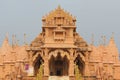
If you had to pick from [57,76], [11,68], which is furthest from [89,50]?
[11,68]

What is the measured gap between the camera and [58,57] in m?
56.2

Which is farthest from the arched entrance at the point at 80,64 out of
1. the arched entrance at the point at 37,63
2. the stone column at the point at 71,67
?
the arched entrance at the point at 37,63

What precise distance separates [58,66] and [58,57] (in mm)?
2724

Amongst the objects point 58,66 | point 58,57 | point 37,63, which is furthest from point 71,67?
point 37,63

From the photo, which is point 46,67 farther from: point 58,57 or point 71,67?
point 71,67

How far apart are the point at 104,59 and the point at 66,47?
10.2 metres

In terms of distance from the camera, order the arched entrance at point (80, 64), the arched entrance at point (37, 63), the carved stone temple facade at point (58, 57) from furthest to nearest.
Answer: the arched entrance at point (80, 64), the arched entrance at point (37, 63), the carved stone temple facade at point (58, 57)

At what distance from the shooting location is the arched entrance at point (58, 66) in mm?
56688

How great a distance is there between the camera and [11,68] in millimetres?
61906

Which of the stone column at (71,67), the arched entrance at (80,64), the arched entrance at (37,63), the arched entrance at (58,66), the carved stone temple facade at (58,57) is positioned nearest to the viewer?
the stone column at (71,67)

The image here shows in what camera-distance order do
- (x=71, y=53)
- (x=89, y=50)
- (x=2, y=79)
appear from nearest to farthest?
(x=71, y=53)
(x=89, y=50)
(x=2, y=79)

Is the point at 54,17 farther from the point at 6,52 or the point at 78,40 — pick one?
the point at 6,52

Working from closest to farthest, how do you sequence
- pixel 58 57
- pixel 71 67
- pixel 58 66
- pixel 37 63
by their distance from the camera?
pixel 71 67
pixel 58 57
pixel 58 66
pixel 37 63

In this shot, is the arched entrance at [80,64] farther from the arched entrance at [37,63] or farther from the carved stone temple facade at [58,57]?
the arched entrance at [37,63]
